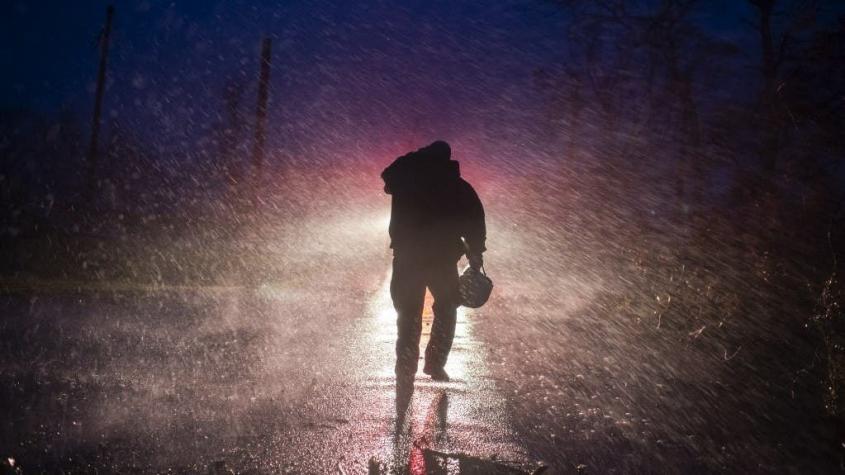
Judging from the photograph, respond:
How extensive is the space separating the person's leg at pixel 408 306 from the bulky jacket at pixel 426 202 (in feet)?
0.45

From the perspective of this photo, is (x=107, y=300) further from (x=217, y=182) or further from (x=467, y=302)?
(x=217, y=182)

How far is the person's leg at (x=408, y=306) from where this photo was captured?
5062 millimetres

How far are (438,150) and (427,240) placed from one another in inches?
27.0

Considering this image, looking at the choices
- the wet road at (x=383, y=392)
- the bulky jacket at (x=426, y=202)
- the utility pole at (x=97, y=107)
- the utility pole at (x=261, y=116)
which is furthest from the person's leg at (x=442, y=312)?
A: the utility pole at (x=97, y=107)

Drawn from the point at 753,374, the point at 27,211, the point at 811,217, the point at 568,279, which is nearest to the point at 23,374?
the point at 753,374

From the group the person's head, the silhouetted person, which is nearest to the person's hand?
the silhouetted person

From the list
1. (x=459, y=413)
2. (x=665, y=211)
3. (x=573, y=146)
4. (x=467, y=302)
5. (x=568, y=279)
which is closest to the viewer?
(x=459, y=413)

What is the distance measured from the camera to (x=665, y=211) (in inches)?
534

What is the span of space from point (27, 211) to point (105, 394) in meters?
26.1

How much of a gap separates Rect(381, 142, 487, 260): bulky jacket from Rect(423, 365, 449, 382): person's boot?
2.84ft

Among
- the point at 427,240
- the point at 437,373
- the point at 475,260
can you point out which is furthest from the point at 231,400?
the point at 475,260

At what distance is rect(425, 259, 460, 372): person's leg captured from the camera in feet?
17.2

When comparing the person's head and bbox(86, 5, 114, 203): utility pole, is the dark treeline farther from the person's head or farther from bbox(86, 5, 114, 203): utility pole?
bbox(86, 5, 114, 203): utility pole

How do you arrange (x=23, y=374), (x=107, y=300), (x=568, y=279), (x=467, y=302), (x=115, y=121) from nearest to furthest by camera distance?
(x=23, y=374)
(x=467, y=302)
(x=107, y=300)
(x=568, y=279)
(x=115, y=121)
